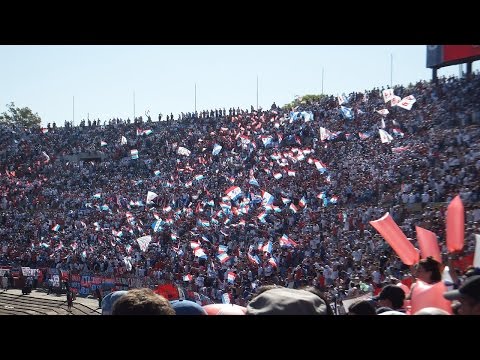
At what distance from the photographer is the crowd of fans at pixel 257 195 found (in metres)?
14.8

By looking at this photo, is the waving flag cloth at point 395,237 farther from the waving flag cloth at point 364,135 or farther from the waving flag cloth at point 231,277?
the waving flag cloth at point 364,135

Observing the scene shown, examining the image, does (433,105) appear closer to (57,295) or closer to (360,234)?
(360,234)

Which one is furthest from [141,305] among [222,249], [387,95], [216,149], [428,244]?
[216,149]

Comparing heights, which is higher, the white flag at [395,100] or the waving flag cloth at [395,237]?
the white flag at [395,100]

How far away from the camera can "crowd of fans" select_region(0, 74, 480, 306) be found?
48.4 feet

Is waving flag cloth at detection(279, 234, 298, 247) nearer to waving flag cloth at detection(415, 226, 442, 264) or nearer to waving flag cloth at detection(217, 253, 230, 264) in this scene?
waving flag cloth at detection(217, 253, 230, 264)

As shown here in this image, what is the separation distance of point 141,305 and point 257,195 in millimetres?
17565

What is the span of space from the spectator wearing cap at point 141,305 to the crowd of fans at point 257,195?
29.4 ft

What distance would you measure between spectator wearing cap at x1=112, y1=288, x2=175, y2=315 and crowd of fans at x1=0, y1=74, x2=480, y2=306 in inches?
353

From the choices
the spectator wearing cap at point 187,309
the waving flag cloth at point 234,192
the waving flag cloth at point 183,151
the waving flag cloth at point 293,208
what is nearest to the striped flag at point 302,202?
the waving flag cloth at point 293,208

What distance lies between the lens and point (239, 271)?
15.2m

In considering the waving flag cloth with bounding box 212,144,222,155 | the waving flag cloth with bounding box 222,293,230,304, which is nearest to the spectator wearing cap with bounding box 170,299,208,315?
the waving flag cloth with bounding box 222,293,230,304

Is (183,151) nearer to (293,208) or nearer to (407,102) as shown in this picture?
(293,208)
